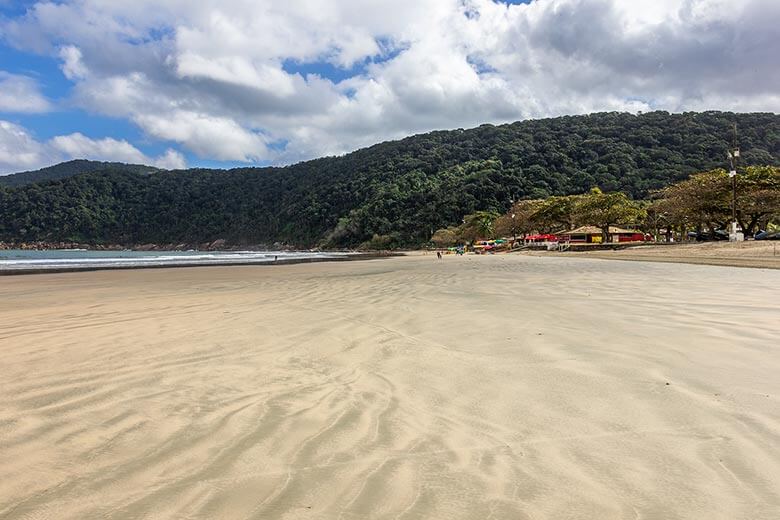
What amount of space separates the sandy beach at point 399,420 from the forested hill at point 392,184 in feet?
338

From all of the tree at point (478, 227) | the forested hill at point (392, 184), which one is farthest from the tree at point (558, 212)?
the forested hill at point (392, 184)

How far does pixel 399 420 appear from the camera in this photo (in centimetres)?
308

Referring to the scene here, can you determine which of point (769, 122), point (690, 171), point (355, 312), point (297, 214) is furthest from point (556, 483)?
point (297, 214)

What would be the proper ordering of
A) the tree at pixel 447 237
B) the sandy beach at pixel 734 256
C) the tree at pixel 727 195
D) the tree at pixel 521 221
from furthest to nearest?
the tree at pixel 447 237, the tree at pixel 521 221, the tree at pixel 727 195, the sandy beach at pixel 734 256

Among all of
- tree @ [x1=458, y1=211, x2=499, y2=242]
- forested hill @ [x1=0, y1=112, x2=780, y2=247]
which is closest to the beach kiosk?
tree @ [x1=458, y1=211, x2=499, y2=242]

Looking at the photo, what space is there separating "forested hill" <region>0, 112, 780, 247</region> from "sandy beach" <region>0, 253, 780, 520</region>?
338 ft

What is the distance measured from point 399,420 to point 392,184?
136m

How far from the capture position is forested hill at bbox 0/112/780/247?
4144 inches

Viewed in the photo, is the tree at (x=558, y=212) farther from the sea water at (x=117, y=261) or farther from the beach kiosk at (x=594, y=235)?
the sea water at (x=117, y=261)

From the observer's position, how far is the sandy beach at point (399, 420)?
6.87 feet

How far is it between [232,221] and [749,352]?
178m

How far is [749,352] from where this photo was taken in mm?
4566

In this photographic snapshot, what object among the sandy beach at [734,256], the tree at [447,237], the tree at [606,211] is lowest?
the sandy beach at [734,256]

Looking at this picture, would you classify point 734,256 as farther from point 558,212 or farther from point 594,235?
point 558,212
